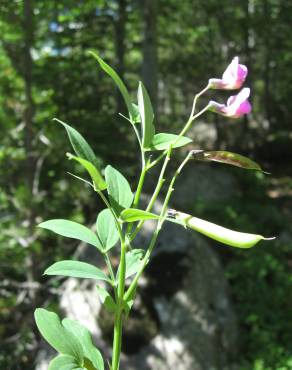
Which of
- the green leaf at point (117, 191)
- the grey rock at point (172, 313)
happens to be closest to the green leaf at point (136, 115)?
the green leaf at point (117, 191)

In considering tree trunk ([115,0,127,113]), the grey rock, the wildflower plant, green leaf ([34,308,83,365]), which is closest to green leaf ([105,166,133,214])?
the wildflower plant

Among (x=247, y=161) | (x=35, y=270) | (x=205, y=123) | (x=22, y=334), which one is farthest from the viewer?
(x=205, y=123)

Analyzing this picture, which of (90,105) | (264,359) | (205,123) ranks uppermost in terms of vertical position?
(90,105)

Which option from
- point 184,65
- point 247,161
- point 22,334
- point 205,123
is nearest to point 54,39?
point 22,334

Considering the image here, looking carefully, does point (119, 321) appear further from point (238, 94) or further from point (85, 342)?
point (238, 94)

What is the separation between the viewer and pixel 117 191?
0.82 m

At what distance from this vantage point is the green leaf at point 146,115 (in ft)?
2.60

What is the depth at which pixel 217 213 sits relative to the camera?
5484mm

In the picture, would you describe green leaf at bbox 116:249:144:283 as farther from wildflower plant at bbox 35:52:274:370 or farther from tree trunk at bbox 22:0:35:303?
tree trunk at bbox 22:0:35:303

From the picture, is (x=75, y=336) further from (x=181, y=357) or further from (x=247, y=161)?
(x=181, y=357)

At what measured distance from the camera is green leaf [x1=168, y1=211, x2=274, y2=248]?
72 cm

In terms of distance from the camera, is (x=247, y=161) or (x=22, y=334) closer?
(x=247, y=161)

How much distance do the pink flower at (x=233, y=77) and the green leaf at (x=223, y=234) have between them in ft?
0.82

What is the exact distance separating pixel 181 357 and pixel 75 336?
2.46 metres
